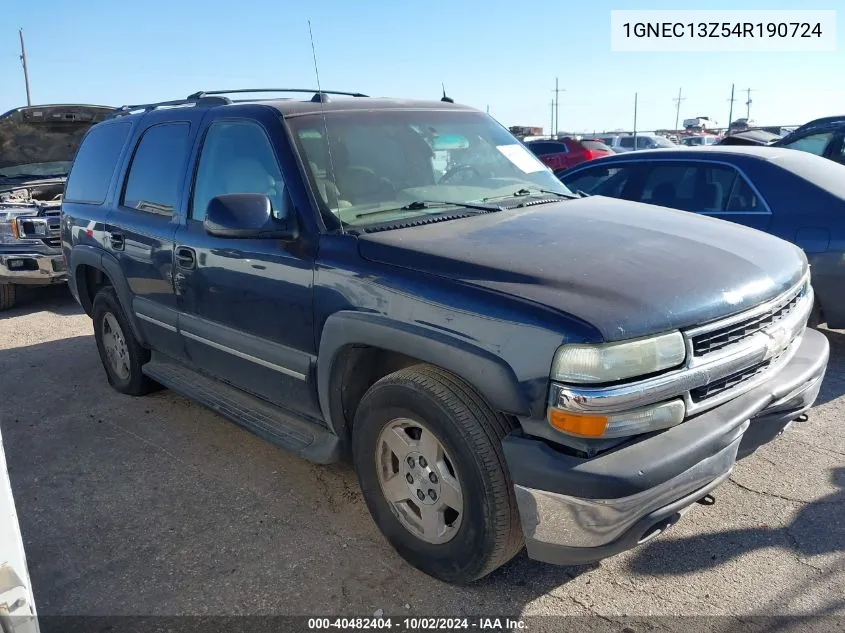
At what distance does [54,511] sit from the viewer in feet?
11.5

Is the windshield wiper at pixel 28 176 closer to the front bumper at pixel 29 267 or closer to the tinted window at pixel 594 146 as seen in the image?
the front bumper at pixel 29 267

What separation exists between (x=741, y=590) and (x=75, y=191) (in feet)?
16.7

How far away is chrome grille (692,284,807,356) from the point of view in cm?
238

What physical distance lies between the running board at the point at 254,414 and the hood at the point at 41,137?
486 cm

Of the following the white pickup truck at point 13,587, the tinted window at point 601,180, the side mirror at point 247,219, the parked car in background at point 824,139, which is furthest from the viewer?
the parked car in background at point 824,139

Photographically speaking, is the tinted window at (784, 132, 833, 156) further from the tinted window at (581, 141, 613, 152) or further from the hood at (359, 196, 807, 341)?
the tinted window at (581, 141, 613, 152)

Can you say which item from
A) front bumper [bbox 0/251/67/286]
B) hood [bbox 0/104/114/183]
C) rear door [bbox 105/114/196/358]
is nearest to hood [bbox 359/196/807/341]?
rear door [bbox 105/114/196/358]

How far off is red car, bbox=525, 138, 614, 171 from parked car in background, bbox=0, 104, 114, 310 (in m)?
12.8

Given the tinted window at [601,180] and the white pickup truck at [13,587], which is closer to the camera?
the white pickup truck at [13,587]

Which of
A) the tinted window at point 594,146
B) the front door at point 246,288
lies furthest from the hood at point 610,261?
the tinted window at point 594,146

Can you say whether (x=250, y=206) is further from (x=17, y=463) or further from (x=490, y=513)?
(x=17, y=463)

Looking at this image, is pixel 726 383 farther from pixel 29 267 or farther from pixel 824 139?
pixel 824 139

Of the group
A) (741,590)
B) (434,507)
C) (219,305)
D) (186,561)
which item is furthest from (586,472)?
(219,305)

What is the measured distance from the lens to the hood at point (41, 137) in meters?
7.87
